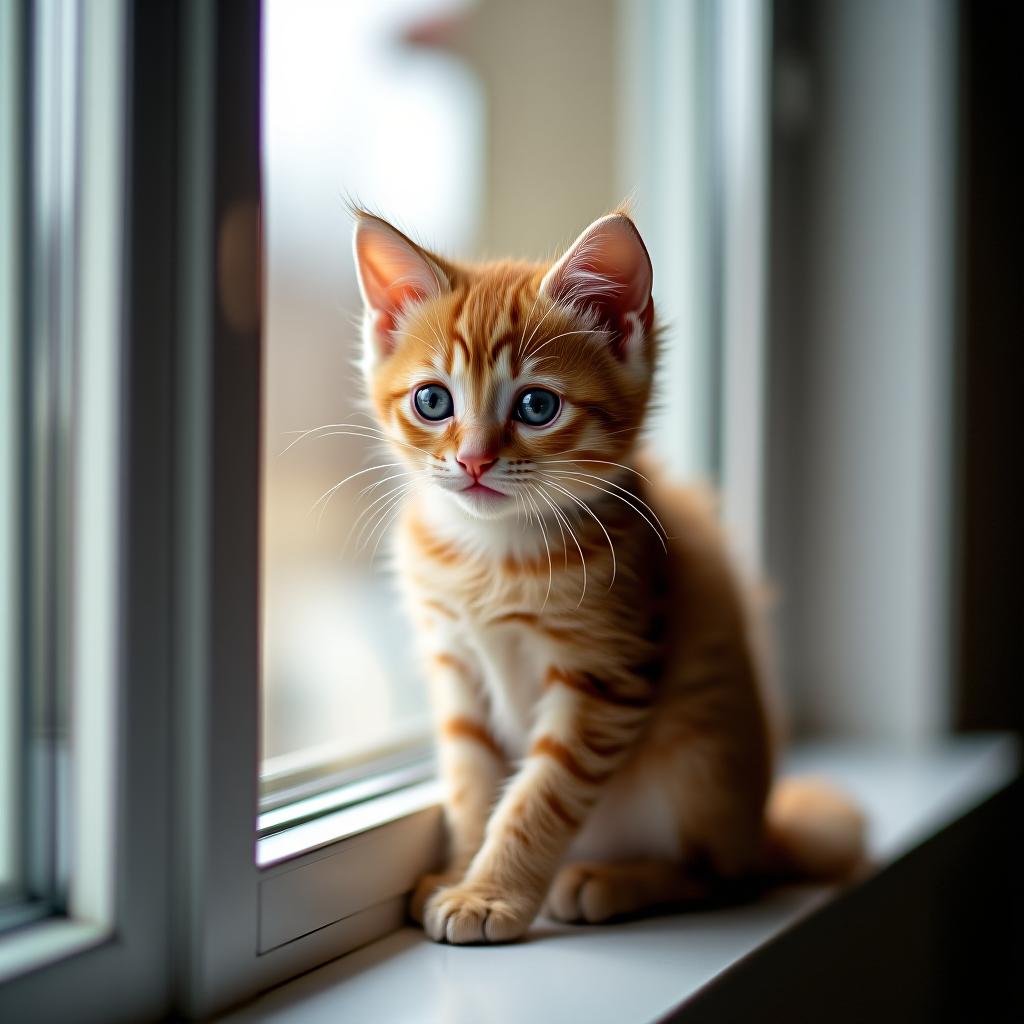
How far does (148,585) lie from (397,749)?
0.51m

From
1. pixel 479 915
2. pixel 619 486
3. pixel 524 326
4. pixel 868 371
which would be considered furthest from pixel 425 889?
pixel 868 371

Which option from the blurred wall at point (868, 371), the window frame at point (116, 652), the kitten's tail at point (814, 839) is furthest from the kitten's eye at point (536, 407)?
the blurred wall at point (868, 371)

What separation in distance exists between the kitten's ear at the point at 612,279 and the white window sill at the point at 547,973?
0.48 m

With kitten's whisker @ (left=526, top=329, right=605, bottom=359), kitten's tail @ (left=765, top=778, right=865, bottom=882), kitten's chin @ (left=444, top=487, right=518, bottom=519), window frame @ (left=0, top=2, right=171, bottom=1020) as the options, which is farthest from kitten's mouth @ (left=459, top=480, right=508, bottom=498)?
kitten's tail @ (left=765, top=778, right=865, bottom=882)

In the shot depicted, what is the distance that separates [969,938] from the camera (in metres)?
1.54

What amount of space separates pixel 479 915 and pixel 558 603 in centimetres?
26

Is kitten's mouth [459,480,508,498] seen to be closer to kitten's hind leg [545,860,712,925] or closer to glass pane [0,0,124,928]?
glass pane [0,0,124,928]

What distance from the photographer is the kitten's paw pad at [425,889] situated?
2.78ft

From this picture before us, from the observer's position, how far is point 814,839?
3.32 ft

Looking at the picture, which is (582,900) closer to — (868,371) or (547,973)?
(547,973)

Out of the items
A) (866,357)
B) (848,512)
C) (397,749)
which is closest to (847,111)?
(866,357)

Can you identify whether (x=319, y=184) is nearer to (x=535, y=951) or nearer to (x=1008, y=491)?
(x=535, y=951)

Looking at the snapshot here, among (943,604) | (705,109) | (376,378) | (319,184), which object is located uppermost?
(705,109)

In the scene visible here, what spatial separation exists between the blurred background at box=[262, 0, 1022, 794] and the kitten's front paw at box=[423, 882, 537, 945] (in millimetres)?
275
